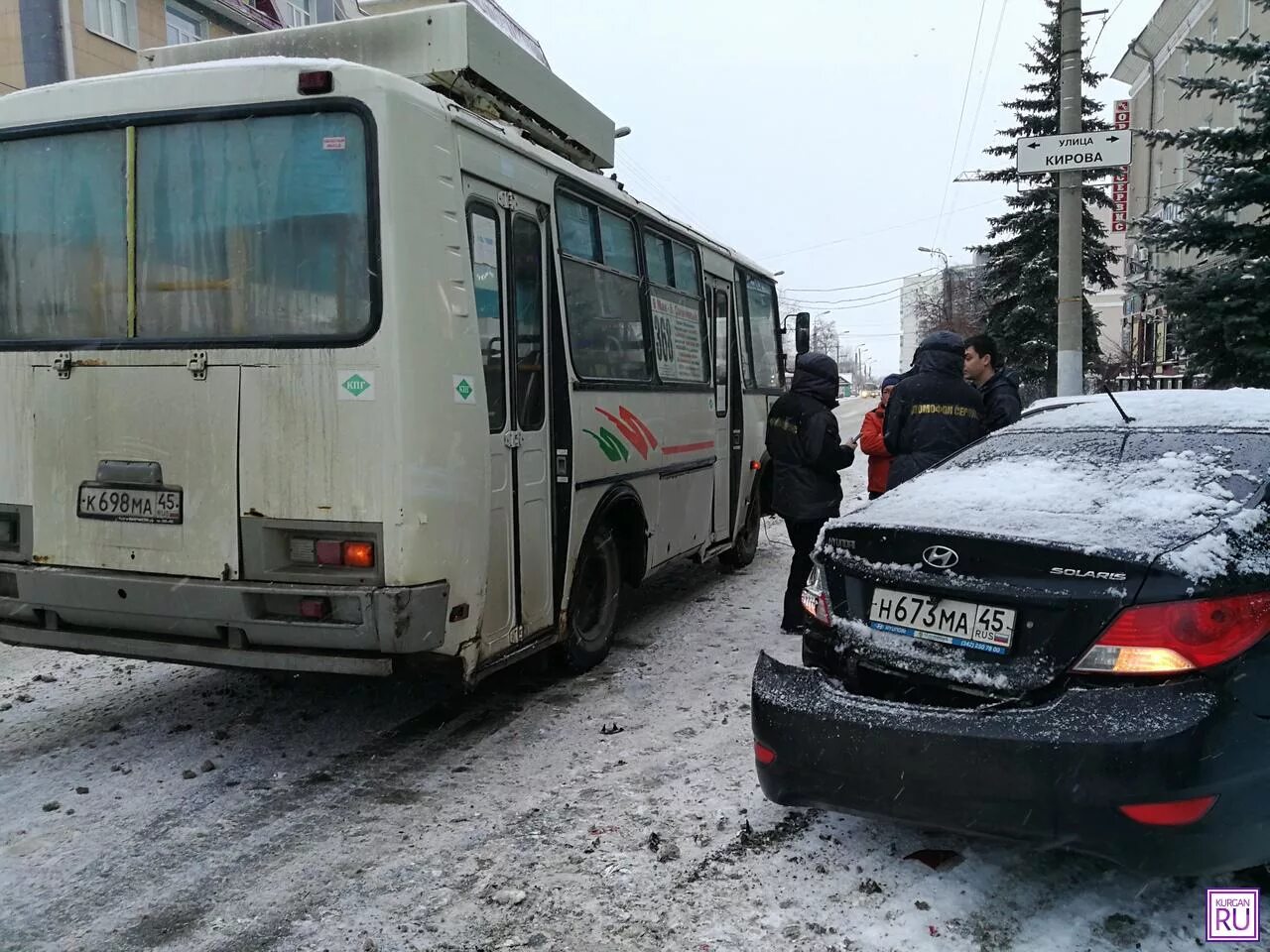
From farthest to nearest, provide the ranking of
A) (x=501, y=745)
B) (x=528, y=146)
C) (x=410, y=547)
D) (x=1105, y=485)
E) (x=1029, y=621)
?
(x=528, y=146) → (x=501, y=745) → (x=410, y=547) → (x=1105, y=485) → (x=1029, y=621)

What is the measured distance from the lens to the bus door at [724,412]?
776 centimetres

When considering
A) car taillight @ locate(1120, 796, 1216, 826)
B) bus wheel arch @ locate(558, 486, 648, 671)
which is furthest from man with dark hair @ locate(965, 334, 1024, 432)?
car taillight @ locate(1120, 796, 1216, 826)

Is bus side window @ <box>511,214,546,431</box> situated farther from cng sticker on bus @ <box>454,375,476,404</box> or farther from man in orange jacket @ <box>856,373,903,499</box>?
man in orange jacket @ <box>856,373,903,499</box>

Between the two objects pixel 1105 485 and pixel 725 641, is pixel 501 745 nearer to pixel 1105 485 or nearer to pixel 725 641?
pixel 725 641

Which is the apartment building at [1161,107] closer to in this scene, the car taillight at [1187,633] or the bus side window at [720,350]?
the bus side window at [720,350]

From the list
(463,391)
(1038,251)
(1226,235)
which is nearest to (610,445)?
(463,391)

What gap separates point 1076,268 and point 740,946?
28.5 feet

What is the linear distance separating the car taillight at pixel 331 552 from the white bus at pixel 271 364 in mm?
11

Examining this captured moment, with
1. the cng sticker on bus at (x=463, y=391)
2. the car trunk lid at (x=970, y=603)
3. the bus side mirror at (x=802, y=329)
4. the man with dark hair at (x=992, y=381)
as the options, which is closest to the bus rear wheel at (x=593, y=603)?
the cng sticker on bus at (x=463, y=391)

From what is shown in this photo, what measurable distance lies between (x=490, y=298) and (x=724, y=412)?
3.74 m

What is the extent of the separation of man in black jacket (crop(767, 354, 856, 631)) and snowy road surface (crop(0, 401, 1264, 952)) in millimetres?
1413

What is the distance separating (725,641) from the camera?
20.9ft

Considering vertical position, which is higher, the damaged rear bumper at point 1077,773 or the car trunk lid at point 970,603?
the car trunk lid at point 970,603

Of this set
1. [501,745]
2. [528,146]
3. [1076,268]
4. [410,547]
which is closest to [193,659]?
[410,547]
